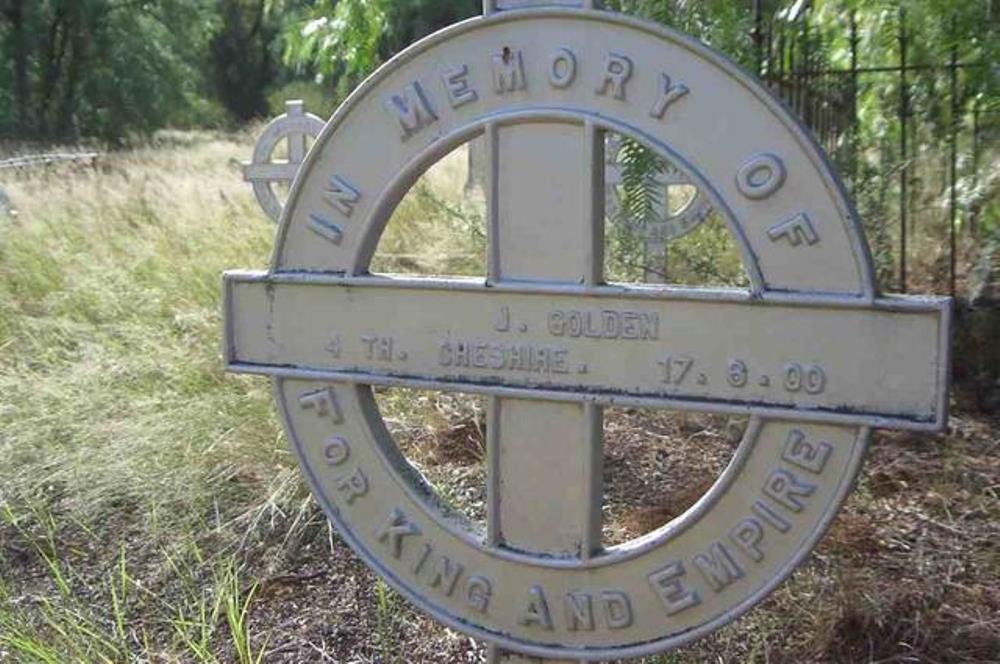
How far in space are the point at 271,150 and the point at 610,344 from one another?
5.92 meters

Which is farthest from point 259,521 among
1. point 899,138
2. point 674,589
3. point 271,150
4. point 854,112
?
point 271,150

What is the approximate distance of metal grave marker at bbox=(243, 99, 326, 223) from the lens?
7.98 meters

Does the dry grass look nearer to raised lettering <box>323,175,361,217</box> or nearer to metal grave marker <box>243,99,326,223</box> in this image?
raised lettering <box>323,175,361,217</box>

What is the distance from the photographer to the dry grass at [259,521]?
3.41m

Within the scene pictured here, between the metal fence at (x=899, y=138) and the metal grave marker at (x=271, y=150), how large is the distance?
318cm

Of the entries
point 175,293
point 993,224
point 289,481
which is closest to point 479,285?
point 289,481

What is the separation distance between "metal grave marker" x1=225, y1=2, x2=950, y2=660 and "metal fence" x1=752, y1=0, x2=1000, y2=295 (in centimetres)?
183

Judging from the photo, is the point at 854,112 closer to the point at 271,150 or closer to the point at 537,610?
the point at 537,610

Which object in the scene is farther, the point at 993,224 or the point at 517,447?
the point at 993,224

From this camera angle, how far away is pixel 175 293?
23.6 ft

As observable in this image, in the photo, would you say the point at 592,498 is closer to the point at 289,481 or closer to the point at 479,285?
the point at 479,285

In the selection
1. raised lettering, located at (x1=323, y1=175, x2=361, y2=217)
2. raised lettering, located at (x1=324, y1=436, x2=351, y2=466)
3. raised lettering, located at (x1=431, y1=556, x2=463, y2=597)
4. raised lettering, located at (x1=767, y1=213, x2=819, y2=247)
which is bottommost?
raised lettering, located at (x1=431, y1=556, x2=463, y2=597)

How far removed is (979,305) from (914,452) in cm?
115

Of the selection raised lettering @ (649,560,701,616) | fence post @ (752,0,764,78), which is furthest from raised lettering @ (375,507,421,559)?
fence post @ (752,0,764,78)
